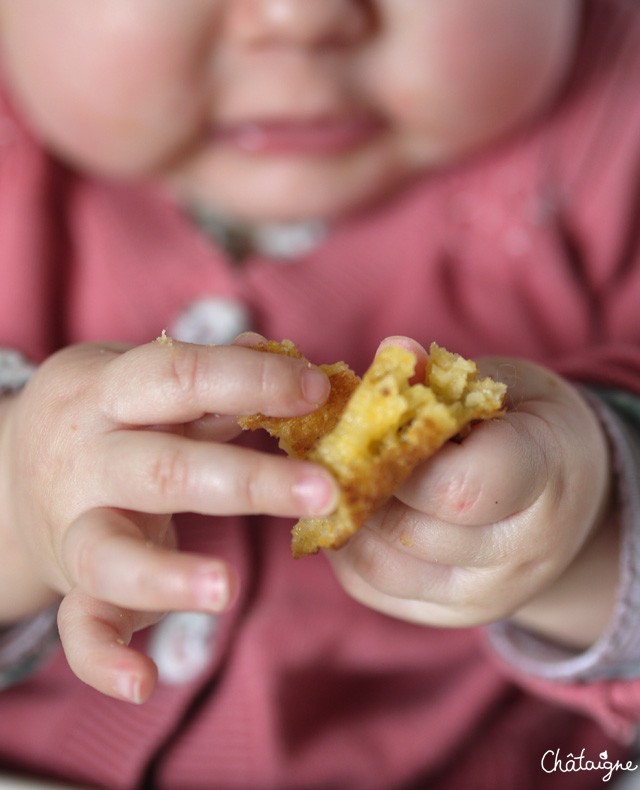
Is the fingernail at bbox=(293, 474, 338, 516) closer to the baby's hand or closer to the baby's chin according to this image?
the baby's hand

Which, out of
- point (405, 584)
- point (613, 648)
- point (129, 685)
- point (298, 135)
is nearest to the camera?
point (129, 685)

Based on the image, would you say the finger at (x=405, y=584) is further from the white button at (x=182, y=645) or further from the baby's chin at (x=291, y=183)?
the baby's chin at (x=291, y=183)

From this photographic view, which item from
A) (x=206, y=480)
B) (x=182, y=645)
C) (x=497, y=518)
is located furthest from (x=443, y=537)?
(x=182, y=645)

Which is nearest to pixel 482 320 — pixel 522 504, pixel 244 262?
pixel 244 262

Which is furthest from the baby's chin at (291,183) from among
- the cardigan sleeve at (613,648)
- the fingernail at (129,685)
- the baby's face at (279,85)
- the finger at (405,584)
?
the fingernail at (129,685)

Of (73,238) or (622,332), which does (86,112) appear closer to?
(73,238)

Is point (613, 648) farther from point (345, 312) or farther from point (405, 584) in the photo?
point (345, 312)
